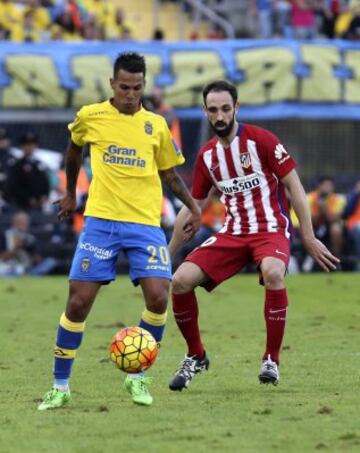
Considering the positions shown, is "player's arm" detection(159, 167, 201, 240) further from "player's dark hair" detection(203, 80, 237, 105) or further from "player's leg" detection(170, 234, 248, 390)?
"player's dark hair" detection(203, 80, 237, 105)

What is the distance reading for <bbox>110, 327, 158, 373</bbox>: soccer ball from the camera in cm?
816

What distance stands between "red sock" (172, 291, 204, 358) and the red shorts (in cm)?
20

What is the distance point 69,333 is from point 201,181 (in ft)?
5.88

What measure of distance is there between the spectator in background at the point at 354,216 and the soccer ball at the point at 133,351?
45.9 ft

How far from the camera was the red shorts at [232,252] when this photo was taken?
9.10 meters

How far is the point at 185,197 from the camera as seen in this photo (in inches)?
343

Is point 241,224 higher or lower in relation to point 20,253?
higher

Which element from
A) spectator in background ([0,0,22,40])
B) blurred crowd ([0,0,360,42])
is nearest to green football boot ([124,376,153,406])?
blurred crowd ([0,0,360,42])

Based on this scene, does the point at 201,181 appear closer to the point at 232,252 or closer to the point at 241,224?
the point at 241,224

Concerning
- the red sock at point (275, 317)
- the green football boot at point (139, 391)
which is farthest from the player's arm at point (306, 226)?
the green football boot at point (139, 391)

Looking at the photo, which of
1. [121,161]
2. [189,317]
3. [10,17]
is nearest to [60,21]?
[10,17]

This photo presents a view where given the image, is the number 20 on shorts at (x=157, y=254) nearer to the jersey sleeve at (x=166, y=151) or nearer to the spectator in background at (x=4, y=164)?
the jersey sleeve at (x=166, y=151)

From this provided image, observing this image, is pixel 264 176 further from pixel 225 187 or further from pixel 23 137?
pixel 23 137

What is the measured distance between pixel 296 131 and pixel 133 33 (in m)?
5.37
